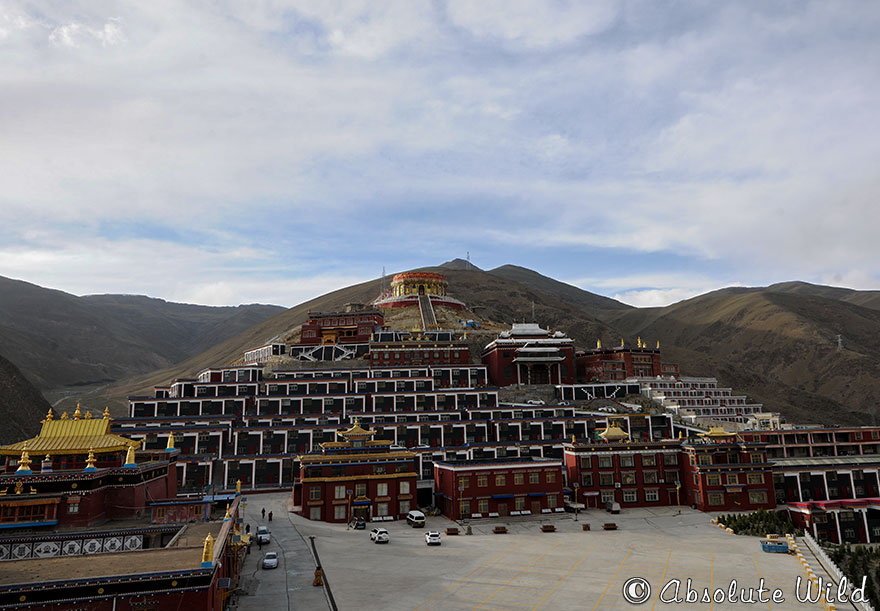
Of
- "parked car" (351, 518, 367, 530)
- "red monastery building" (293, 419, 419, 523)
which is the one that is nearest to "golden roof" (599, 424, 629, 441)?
"red monastery building" (293, 419, 419, 523)

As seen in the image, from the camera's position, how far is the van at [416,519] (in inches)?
2442

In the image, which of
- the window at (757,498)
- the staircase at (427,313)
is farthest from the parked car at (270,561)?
the staircase at (427,313)

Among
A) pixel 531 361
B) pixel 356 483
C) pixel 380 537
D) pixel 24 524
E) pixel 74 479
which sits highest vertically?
pixel 531 361

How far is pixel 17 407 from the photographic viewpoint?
13525 cm

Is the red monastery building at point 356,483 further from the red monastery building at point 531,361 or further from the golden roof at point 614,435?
the red monastery building at point 531,361

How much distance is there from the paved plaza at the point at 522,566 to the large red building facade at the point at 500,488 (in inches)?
80.0

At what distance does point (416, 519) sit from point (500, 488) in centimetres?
1057

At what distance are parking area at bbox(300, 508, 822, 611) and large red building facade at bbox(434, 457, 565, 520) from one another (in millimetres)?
2497

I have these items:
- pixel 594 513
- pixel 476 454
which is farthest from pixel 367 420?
pixel 594 513

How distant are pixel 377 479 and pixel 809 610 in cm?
4027

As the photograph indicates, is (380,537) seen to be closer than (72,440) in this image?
No

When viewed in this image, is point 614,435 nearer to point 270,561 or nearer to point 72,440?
point 270,561

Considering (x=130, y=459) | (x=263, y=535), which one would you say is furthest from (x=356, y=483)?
(x=130, y=459)

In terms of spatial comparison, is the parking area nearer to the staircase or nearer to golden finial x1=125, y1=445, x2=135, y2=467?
golden finial x1=125, y1=445, x2=135, y2=467
